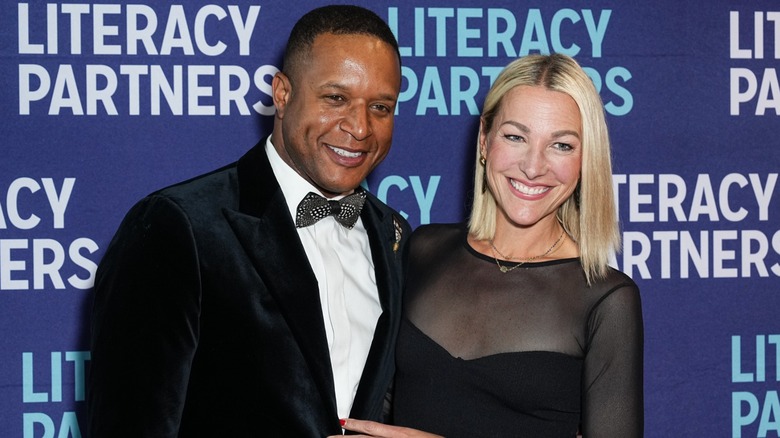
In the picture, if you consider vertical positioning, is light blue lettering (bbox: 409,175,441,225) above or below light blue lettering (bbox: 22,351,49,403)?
above

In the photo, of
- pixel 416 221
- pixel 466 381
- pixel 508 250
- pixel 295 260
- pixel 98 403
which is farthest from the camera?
pixel 416 221

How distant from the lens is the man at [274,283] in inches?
75.3

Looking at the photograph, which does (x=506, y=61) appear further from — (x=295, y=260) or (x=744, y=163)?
(x=295, y=260)

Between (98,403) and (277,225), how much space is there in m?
0.53

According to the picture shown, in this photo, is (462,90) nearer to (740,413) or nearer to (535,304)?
(535,304)

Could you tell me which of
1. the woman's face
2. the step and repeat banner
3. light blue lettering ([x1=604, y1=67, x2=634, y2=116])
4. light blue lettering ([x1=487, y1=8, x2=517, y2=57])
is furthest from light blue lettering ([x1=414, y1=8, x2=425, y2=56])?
the woman's face

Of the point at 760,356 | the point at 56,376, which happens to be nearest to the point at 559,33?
the point at 760,356

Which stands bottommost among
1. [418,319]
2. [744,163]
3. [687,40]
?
[418,319]

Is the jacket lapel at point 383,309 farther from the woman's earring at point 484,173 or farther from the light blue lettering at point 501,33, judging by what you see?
the light blue lettering at point 501,33

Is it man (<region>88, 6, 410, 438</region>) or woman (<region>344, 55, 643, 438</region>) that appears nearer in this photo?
man (<region>88, 6, 410, 438</region>)

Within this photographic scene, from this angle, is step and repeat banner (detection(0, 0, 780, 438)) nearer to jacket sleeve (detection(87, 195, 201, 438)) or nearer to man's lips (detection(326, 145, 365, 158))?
man's lips (detection(326, 145, 365, 158))

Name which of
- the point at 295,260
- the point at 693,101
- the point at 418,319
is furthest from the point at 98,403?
the point at 693,101

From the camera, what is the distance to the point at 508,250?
96.6 inches

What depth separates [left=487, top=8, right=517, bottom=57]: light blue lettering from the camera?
3150 mm
